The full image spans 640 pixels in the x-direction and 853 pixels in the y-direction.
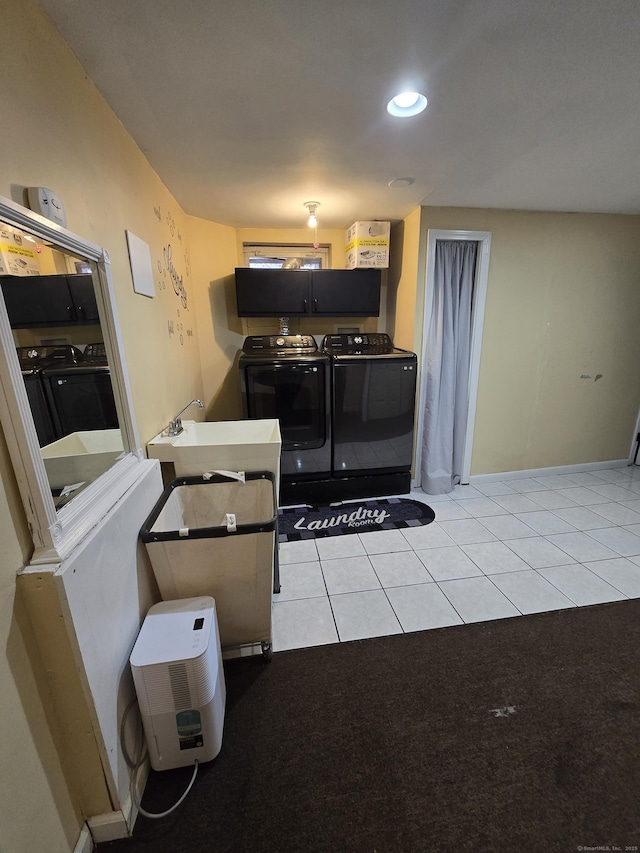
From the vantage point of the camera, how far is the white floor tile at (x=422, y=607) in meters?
1.67

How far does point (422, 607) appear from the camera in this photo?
177 cm

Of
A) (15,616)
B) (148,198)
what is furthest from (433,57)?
(15,616)

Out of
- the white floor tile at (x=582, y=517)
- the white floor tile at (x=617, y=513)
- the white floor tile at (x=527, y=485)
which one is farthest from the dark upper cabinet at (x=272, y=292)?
the white floor tile at (x=617, y=513)

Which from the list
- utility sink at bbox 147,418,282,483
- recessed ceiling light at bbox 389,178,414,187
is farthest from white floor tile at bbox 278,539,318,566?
recessed ceiling light at bbox 389,178,414,187

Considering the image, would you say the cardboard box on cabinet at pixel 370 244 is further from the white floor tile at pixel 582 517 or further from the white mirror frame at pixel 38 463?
the white floor tile at pixel 582 517

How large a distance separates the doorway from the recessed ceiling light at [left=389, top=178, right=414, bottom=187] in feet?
1.81

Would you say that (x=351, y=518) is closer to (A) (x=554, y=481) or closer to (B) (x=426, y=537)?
(B) (x=426, y=537)

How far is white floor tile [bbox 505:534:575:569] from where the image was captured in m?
2.09

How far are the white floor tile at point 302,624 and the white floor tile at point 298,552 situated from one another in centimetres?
34

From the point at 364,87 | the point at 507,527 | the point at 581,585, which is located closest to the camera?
the point at 364,87

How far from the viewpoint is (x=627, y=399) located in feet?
10.9

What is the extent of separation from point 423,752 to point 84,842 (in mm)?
1050

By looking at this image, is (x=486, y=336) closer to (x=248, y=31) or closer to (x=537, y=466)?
(x=537, y=466)

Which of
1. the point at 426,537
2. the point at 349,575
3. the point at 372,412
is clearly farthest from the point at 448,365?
the point at 349,575
